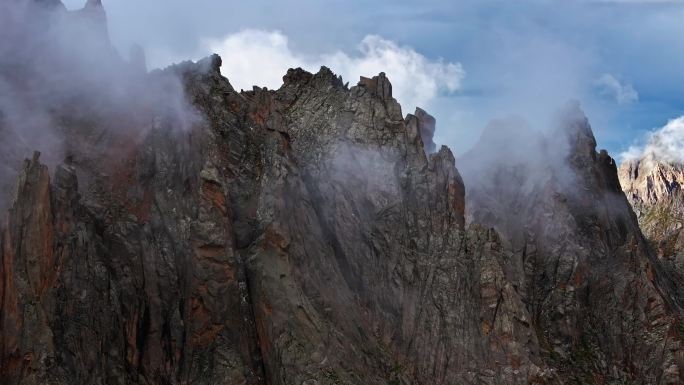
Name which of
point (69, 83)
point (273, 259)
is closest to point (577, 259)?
point (273, 259)

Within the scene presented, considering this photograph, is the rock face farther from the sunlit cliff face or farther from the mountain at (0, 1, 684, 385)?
the sunlit cliff face

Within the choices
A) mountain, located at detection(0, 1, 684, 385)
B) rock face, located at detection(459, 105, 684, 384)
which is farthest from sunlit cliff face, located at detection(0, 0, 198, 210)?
rock face, located at detection(459, 105, 684, 384)

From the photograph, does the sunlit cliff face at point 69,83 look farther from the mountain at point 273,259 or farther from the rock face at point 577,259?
the rock face at point 577,259

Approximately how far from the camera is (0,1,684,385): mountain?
5047cm

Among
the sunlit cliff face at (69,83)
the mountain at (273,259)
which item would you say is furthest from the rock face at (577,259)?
the sunlit cliff face at (69,83)

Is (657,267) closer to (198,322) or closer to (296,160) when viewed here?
(296,160)

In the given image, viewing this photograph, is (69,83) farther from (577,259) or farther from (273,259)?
(577,259)

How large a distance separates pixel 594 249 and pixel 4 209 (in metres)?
67.4

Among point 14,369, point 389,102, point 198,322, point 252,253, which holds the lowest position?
point 14,369

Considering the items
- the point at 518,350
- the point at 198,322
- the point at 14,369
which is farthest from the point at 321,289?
the point at 14,369

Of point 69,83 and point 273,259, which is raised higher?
point 69,83

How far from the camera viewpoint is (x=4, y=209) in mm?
49156

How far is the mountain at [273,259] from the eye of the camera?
5047cm

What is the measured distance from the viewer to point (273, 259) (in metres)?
59.7
